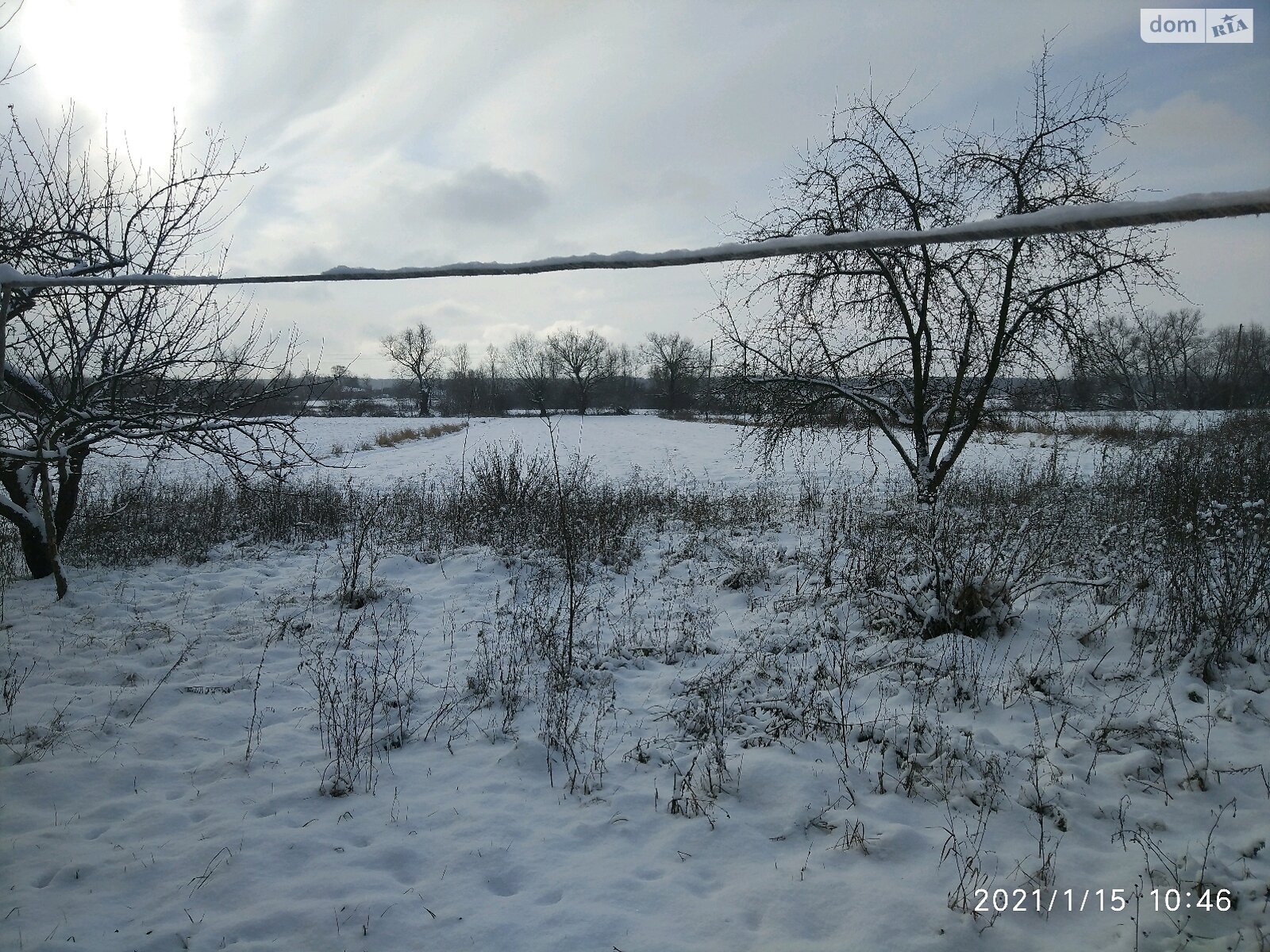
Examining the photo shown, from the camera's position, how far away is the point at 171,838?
9.43ft

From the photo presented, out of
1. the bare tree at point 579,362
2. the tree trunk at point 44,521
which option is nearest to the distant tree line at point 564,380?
the bare tree at point 579,362

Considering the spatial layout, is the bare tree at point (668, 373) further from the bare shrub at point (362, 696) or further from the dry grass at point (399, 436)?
the bare shrub at point (362, 696)

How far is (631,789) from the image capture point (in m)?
3.40

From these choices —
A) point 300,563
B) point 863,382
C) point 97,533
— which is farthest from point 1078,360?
point 97,533

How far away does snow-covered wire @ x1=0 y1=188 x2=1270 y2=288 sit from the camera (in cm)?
120

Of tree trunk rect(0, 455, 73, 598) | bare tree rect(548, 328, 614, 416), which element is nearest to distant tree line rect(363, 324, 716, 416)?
bare tree rect(548, 328, 614, 416)

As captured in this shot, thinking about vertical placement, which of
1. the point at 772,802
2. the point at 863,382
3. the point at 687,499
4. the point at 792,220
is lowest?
the point at 772,802

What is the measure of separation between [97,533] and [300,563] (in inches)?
103

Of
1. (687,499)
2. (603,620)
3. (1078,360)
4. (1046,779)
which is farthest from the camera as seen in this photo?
(687,499)

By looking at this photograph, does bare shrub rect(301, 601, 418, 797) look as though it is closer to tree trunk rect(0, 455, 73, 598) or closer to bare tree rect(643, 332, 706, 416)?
tree trunk rect(0, 455, 73, 598)

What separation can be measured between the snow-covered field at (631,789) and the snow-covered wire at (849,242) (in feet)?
8.34

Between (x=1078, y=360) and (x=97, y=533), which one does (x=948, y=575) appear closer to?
(x=1078, y=360)

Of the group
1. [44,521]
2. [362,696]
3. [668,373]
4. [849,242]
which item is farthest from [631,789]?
[668,373]

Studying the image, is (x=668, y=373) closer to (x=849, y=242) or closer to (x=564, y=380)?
(x=564, y=380)
